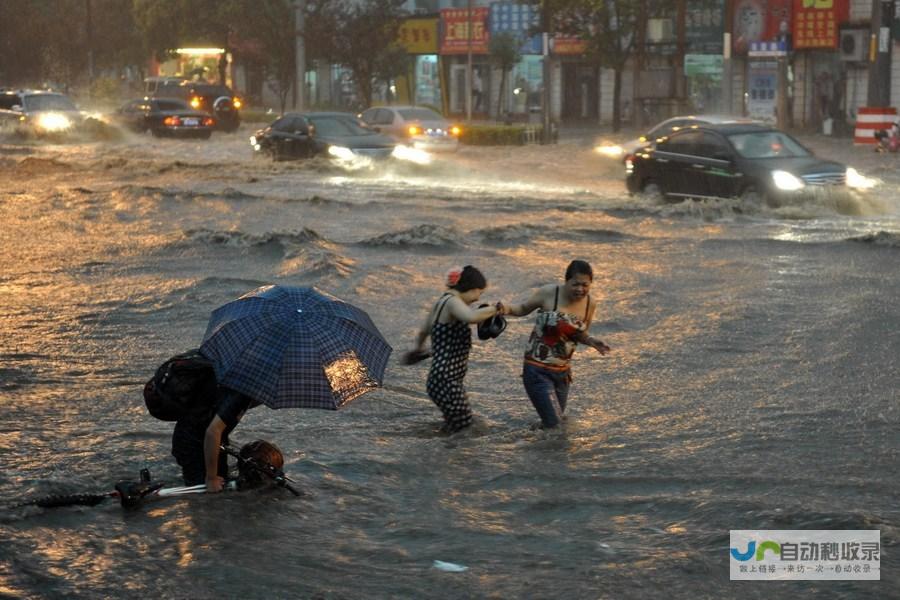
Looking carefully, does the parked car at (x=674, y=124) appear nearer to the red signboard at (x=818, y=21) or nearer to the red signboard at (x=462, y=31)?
the red signboard at (x=818, y=21)

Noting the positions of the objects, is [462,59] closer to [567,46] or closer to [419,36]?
[419,36]

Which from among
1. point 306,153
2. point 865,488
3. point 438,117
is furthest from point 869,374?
point 438,117

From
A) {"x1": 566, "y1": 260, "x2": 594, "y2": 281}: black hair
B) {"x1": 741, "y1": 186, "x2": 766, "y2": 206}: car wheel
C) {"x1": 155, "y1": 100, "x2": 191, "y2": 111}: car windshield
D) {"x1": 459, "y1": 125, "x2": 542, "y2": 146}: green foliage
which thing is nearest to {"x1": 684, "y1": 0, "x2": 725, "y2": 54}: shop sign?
{"x1": 459, "y1": 125, "x2": 542, "y2": 146}: green foliage

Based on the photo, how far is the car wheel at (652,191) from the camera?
2448 centimetres

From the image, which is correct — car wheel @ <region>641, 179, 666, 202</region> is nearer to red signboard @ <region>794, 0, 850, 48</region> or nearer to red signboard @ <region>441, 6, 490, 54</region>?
red signboard @ <region>794, 0, 850, 48</region>

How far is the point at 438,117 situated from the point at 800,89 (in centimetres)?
1603

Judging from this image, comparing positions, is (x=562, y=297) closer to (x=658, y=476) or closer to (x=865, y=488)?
(x=658, y=476)

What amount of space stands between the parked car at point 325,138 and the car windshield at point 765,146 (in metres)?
10.5

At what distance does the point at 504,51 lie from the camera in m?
54.0

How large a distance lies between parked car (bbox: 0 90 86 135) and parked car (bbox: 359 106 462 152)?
12.6 metres

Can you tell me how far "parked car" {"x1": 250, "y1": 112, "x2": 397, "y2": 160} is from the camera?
31.5 metres

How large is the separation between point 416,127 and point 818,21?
1595 cm

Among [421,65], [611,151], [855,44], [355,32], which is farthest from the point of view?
[421,65]

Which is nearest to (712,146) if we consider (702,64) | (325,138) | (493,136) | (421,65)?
(325,138)
